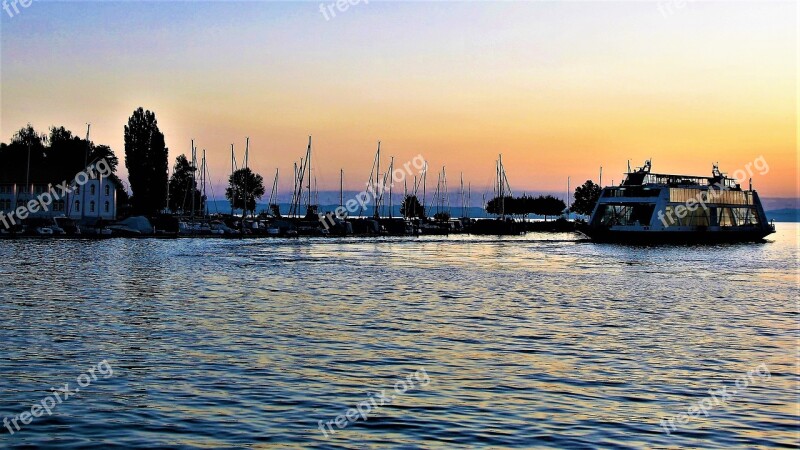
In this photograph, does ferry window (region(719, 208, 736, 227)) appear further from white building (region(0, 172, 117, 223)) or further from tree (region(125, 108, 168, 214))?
white building (region(0, 172, 117, 223))

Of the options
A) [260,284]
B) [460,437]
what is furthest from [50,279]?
[460,437]

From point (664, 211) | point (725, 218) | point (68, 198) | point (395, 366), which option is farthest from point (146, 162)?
point (395, 366)

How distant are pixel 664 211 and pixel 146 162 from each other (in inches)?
3259

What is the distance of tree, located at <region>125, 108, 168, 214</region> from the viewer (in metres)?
140

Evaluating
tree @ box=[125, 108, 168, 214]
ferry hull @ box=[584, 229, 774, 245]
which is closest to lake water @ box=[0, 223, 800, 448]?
ferry hull @ box=[584, 229, 774, 245]

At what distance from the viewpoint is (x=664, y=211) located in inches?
4793

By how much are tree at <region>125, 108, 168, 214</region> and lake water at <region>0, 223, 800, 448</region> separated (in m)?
98.4

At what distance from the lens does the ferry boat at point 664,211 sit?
121250mm

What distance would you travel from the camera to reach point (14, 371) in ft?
62.0

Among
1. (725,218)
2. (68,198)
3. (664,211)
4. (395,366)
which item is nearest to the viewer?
(395,366)

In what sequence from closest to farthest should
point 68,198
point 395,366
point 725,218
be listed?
point 395,366
point 68,198
point 725,218

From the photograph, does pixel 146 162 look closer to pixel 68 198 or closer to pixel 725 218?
pixel 68 198

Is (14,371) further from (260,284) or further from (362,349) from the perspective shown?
(260,284)

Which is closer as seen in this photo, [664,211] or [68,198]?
[664,211]
